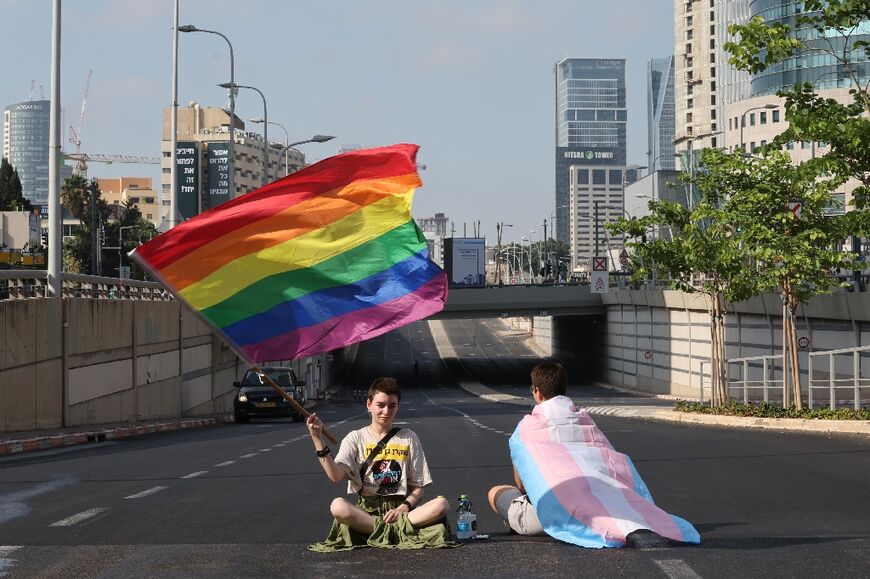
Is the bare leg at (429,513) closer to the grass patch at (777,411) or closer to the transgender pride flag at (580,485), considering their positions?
the transgender pride flag at (580,485)

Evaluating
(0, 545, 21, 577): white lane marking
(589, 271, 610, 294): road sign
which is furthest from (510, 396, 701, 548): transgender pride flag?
(589, 271, 610, 294): road sign

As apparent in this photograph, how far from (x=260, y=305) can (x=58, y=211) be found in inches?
949

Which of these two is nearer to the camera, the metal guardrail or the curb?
the curb

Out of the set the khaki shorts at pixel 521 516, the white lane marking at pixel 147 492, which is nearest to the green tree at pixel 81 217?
the white lane marking at pixel 147 492

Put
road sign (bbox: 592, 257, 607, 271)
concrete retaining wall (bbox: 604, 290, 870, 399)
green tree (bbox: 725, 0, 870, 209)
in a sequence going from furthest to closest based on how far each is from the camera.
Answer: road sign (bbox: 592, 257, 607, 271) < concrete retaining wall (bbox: 604, 290, 870, 399) < green tree (bbox: 725, 0, 870, 209)

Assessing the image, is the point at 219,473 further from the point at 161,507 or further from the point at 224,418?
the point at 224,418

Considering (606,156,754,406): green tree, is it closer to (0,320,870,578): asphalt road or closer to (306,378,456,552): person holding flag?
(0,320,870,578): asphalt road

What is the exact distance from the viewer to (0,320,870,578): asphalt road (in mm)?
8961

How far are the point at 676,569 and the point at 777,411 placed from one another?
2524cm

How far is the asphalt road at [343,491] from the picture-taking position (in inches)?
353

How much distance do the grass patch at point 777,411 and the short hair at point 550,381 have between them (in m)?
19.6

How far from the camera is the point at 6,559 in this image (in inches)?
374

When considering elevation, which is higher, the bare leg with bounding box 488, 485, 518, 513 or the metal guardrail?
the metal guardrail

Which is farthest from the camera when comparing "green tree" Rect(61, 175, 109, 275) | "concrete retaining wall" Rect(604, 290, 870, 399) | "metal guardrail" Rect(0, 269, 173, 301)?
"green tree" Rect(61, 175, 109, 275)
